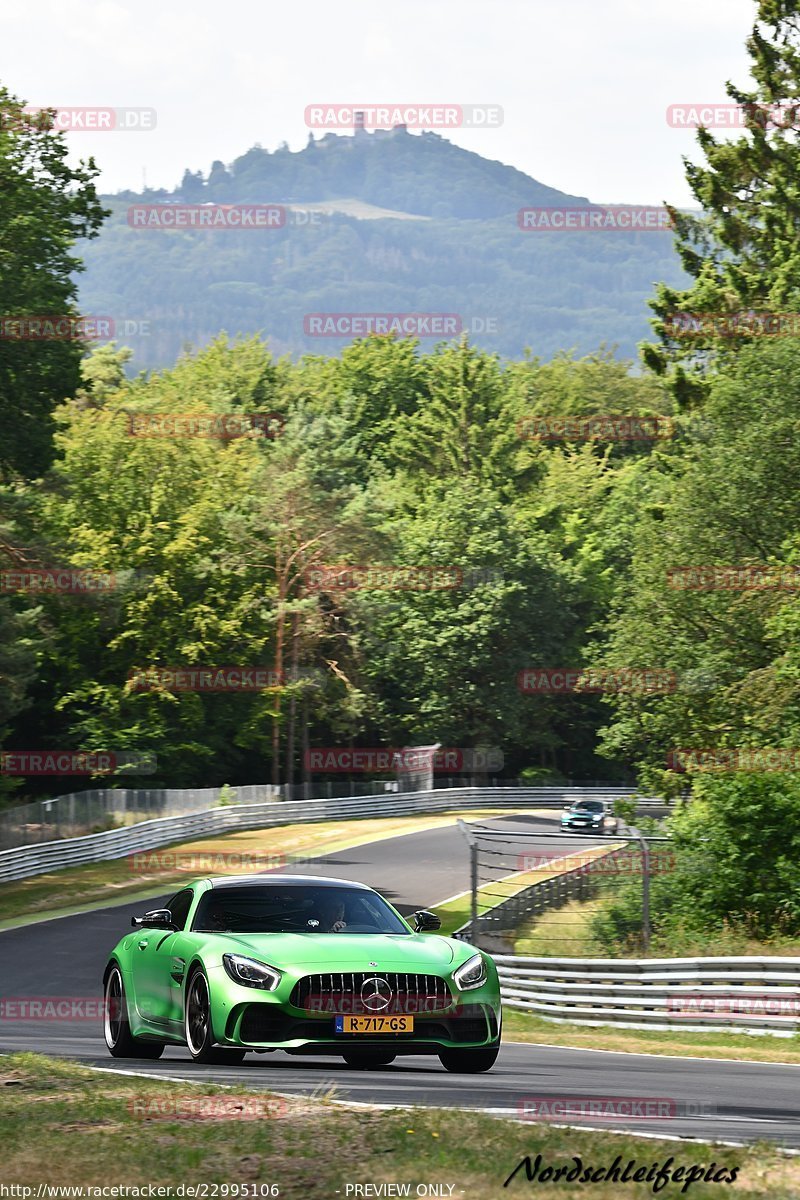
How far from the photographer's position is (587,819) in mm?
68000

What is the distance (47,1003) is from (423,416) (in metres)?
77.2

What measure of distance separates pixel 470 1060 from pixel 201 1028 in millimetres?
1821

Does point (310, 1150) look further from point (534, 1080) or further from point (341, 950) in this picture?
point (534, 1080)

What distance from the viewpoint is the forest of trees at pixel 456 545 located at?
4247 cm

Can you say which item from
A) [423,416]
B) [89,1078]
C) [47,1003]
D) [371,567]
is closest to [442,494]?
[423,416]

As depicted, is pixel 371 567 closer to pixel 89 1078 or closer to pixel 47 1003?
pixel 47 1003

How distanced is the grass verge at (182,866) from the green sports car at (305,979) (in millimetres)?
27042

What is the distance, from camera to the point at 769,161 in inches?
2250
